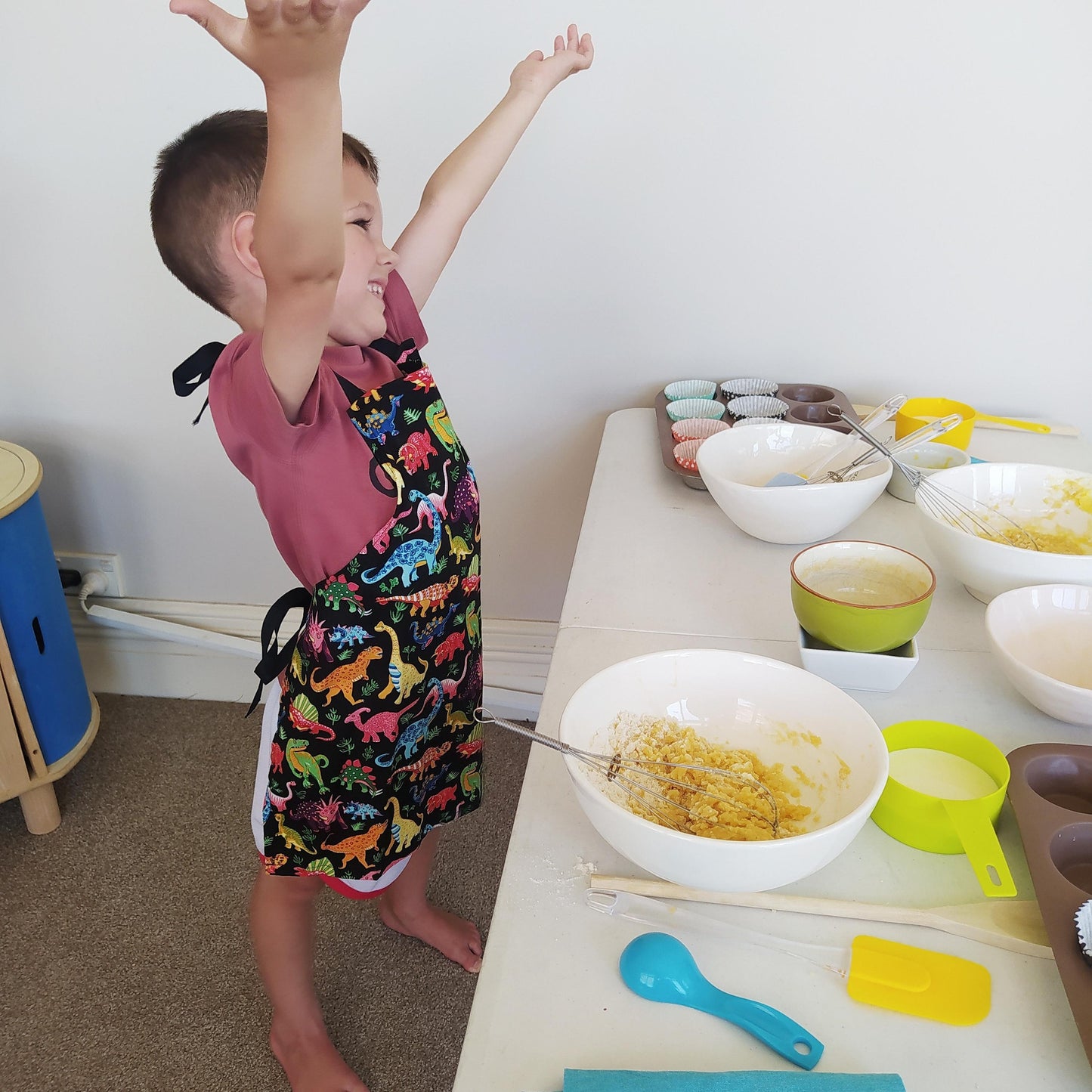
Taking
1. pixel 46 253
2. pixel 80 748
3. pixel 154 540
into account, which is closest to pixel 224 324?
pixel 46 253

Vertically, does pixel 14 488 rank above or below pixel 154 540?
above

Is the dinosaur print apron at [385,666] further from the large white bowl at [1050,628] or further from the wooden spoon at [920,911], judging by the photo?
the large white bowl at [1050,628]

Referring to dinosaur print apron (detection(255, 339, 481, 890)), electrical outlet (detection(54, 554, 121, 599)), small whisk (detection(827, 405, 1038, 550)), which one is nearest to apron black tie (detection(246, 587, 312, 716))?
dinosaur print apron (detection(255, 339, 481, 890))

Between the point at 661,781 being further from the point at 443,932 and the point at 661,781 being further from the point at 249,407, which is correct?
the point at 443,932

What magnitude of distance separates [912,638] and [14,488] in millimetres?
1333

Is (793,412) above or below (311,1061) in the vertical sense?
above

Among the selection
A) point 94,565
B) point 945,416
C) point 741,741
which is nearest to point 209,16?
point 741,741

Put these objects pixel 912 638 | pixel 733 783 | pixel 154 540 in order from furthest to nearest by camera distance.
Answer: pixel 154 540 < pixel 912 638 < pixel 733 783

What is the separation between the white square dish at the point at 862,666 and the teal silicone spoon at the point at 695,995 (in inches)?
11.7

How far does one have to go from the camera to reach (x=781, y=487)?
1.04m

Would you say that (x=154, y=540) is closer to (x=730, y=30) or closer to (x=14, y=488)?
(x=14, y=488)

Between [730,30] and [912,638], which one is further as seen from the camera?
[730,30]

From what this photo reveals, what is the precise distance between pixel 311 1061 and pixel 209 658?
0.92 metres

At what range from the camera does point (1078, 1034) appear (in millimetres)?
545
